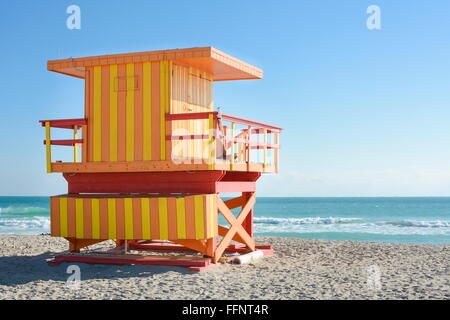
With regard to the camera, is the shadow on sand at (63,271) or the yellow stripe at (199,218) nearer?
the shadow on sand at (63,271)

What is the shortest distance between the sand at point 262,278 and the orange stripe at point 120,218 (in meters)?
0.66

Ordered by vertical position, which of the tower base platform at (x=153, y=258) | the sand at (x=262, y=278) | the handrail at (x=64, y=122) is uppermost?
the handrail at (x=64, y=122)

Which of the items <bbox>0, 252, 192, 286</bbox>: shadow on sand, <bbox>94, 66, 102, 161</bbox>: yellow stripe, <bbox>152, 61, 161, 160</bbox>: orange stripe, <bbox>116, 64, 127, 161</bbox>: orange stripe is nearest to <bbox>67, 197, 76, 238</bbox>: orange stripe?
<bbox>0, 252, 192, 286</bbox>: shadow on sand

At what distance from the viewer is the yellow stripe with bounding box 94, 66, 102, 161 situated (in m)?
11.6

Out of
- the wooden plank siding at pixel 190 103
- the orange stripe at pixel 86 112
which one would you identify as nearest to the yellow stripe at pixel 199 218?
the wooden plank siding at pixel 190 103

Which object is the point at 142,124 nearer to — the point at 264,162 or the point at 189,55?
the point at 189,55

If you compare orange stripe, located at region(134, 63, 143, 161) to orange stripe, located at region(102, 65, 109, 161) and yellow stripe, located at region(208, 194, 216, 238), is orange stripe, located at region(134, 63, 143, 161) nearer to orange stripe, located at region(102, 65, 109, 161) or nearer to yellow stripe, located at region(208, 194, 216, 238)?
orange stripe, located at region(102, 65, 109, 161)

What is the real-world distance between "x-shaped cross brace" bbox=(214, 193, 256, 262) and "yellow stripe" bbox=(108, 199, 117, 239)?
6.69 ft

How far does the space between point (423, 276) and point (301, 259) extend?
289 centimetres

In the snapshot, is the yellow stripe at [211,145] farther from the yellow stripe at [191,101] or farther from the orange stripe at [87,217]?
the orange stripe at [87,217]

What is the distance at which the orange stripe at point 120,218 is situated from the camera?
10953mm
